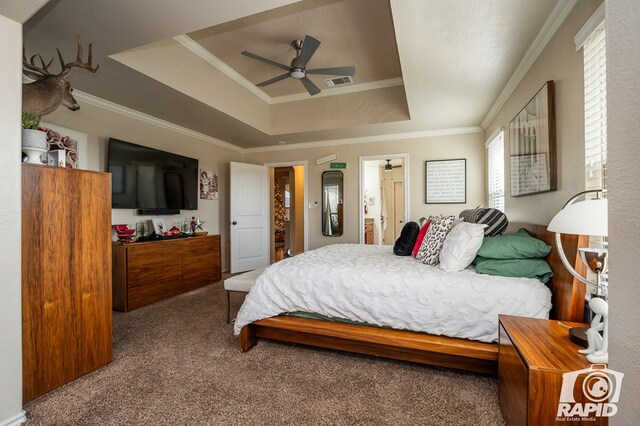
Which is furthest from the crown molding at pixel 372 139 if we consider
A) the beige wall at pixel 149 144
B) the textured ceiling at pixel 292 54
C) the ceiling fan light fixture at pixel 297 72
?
the ceiling fan light fixture at pixel 297 72

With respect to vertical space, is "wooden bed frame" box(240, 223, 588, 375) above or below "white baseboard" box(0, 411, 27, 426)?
above

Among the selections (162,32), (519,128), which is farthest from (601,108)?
(162,32)

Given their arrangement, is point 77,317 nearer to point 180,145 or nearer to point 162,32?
point 162,32

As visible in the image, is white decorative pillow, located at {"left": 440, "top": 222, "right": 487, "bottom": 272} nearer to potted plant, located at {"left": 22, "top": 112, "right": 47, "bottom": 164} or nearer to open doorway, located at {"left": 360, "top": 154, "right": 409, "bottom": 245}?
potted plant, located at {"left": 22, "top": 112, "right": 47, "bottom": 164}

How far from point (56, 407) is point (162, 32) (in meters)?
2.51

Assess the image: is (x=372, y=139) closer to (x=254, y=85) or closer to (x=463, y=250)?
(x=254, y=85)

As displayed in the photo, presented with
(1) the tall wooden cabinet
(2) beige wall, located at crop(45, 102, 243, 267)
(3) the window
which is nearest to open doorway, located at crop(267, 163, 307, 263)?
(2) beige wall, located at crop(45, 102, 243, 267)

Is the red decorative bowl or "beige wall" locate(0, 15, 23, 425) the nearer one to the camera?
"beige wall" locate(0, 15, 23, 425)

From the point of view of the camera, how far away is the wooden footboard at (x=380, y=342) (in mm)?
1873

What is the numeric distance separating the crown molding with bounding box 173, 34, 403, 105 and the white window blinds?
283cm

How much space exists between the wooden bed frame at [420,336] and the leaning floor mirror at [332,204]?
3160 millimetres

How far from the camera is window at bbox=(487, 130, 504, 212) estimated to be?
12.0 feet

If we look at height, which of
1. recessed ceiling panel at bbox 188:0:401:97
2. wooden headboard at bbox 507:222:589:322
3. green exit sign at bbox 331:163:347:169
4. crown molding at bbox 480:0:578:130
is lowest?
wooden headboard at bbox 507:222:589:322

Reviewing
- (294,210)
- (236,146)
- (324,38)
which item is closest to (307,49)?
(324,38)
